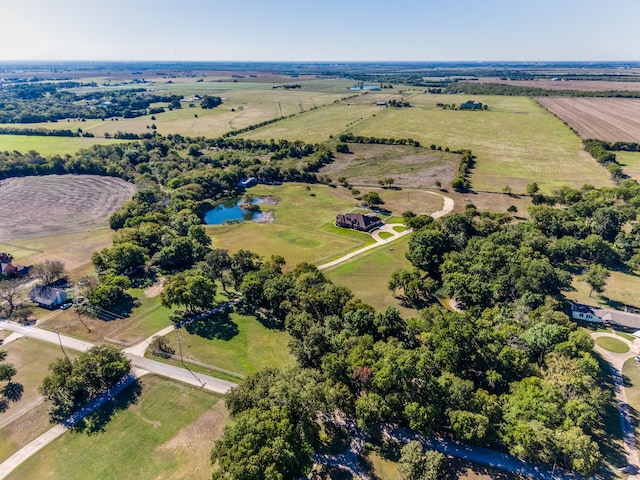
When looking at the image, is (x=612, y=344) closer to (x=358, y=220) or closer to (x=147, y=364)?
(x=358, y=220)

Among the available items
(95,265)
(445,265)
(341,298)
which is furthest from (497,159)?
(95,265)

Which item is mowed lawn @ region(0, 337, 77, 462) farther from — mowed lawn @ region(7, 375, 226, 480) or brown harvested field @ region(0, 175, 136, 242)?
brown harvested field @ region(0, 175, 136, 242)

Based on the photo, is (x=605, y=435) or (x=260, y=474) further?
(x=605, y=435)

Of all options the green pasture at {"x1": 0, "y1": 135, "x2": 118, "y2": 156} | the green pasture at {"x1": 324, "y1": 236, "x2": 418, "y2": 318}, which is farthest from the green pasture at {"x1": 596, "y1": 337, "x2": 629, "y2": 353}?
the green pasture at {"x1": 0, "y1": 135, "x2": 118, "y2": 156}

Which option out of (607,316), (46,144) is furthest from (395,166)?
(46,144)

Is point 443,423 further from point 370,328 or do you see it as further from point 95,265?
point 95,265
